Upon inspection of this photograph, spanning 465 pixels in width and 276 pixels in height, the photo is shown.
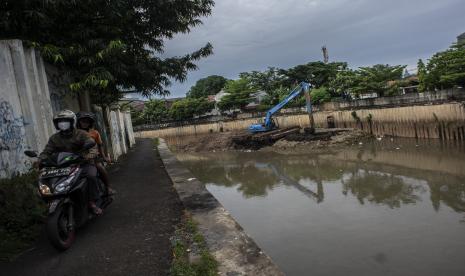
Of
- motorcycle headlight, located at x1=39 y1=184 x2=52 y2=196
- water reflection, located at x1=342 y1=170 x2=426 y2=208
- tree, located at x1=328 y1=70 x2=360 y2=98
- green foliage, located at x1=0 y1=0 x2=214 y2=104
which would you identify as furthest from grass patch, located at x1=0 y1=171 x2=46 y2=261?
tree, located at x1=328 y1=70 x2=360 y2=98

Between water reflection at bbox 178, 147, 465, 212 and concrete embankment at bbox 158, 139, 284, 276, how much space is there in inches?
188

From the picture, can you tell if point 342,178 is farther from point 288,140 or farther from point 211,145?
point 211,145

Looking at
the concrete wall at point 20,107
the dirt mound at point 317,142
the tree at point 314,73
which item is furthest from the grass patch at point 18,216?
the tree at point 314,73

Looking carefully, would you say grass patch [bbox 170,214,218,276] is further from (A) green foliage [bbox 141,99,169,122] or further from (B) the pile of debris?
(A) green foliage [bbox 141,99,169,122]

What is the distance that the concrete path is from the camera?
4367mm

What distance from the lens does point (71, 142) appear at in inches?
221

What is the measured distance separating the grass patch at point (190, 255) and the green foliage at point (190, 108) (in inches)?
1836

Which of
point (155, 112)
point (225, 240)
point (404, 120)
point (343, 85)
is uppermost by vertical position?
point (155, 112)

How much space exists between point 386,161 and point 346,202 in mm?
7871

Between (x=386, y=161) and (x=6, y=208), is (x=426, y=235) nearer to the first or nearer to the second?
(x=6, y=208)

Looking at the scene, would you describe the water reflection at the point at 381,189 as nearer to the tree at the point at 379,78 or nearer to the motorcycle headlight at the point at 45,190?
the motorcycle headlight at the point at 45,190

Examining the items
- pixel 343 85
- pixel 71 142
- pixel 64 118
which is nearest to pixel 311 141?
pixel 343 85

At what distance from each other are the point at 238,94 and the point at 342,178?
1381 inches

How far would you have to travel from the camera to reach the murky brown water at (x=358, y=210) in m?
6.41
